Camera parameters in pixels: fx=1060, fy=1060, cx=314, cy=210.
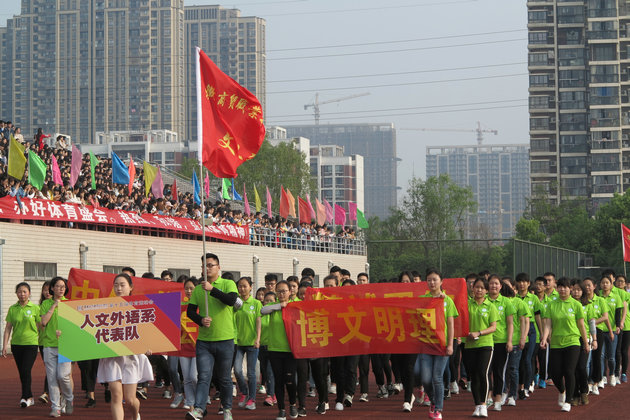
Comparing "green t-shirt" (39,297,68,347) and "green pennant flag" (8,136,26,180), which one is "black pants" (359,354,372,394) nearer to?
"green t-shirt" (39,297,68,347)

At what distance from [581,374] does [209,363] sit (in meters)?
5.09

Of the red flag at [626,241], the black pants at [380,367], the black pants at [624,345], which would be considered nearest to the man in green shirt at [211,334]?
the black pants at [380,367]

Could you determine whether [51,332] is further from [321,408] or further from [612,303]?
[612,303]

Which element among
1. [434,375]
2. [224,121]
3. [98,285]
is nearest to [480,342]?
[434,375]

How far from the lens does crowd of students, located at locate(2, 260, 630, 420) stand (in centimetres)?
1174

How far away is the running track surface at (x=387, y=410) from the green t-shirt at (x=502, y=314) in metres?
0.93

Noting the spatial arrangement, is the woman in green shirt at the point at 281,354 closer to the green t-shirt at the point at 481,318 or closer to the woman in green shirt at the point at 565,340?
the green t-shirt at the point at 481,318

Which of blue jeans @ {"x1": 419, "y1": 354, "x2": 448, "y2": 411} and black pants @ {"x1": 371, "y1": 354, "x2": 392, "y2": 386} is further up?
blue jeans @ {"x1": 419, "y1": 354, "x2": 448, "y2": 411}

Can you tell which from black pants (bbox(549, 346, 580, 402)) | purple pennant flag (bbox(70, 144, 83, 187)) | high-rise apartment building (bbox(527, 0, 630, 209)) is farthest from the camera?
high-rise apartment building (bbox(527, 0, 630, 209))

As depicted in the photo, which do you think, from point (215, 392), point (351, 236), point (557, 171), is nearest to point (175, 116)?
point (557, 171)

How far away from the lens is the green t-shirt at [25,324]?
14.2 metres

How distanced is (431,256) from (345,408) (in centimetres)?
3512

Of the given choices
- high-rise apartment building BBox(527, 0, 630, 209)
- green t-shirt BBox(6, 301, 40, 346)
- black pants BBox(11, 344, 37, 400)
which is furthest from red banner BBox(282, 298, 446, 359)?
high-rise apartment building BBox(527, 0, 630, 209)

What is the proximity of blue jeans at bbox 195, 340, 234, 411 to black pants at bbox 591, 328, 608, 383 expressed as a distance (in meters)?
6.23
